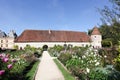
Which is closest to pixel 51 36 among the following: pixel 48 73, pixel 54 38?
pixel 54 38

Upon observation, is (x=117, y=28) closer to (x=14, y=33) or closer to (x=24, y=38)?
(x=24, y=38)

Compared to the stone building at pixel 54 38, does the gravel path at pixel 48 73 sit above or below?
below

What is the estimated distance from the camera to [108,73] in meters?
8.44

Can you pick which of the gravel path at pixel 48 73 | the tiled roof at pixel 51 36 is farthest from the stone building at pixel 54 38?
the gravel path at pixel 48 73

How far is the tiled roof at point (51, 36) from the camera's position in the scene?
59.7m

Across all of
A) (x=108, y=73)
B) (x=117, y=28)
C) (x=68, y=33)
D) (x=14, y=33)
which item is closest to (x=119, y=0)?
(x=117, y=28)

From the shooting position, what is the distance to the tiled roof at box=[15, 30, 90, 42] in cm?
5972

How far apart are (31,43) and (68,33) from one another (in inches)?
474

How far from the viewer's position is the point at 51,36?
203ft

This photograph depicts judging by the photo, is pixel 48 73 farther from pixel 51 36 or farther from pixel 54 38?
pixel 51 36

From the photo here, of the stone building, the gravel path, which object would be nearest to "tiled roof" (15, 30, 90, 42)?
the stone building

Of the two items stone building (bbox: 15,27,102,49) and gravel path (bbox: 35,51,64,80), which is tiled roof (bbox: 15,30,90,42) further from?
gravel path (bbox: 35,51,64,80)

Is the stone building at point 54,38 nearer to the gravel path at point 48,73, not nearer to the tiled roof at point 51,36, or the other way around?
the tiled roof at point 51,36

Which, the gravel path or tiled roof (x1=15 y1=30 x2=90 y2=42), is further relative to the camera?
tiled roof (x1=15 y1=30 x2=90 y2=42)
